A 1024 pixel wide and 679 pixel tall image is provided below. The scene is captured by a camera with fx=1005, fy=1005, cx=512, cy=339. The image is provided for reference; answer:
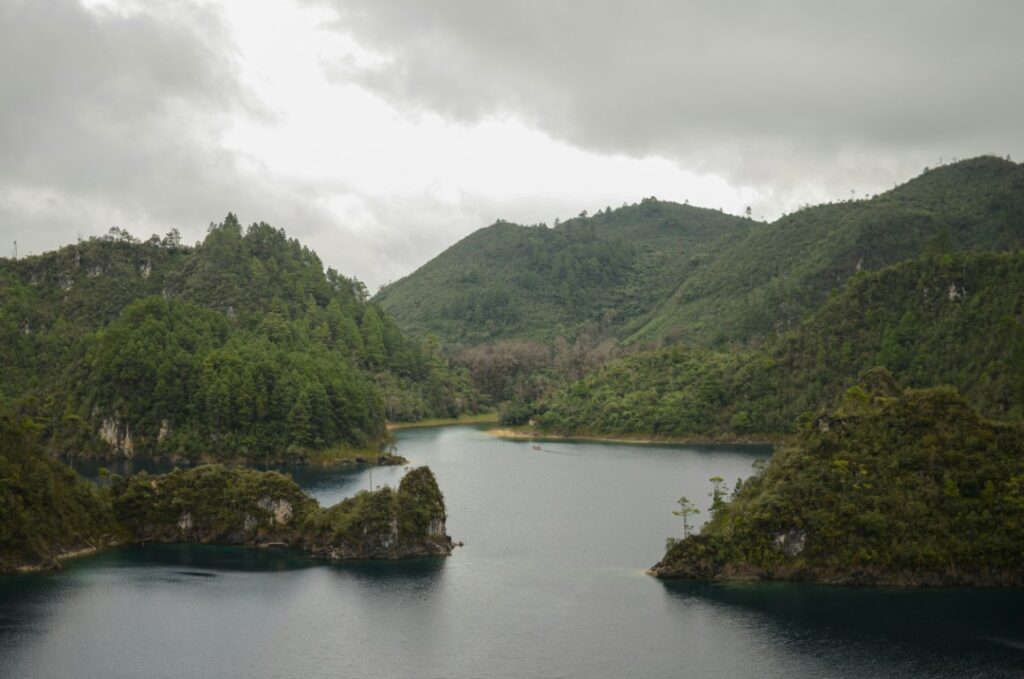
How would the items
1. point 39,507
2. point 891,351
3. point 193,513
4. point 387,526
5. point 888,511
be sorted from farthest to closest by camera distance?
point 891,351 < point 193,513 < point 387,526 < point 39,507 < point 888,511

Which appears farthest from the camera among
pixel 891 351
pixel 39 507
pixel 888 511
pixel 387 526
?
pixel 891 351

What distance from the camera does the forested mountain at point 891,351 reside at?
487 feet

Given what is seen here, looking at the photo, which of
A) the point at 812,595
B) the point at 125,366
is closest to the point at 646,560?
the point at 812,595

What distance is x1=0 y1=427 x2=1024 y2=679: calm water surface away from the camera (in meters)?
65.5

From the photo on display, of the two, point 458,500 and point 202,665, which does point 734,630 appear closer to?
point 202,665

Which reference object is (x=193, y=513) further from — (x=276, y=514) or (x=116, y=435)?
(x=116, y=435)

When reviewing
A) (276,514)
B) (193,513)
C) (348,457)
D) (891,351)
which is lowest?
(276,514)

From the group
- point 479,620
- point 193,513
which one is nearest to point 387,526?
point 479,620

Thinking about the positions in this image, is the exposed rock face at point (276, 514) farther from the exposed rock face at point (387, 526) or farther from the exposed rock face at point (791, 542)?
the exposed rock face at point (791, 542)

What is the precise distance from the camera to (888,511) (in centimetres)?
8019

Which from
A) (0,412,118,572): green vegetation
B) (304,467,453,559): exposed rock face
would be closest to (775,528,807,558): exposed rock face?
(304,467,453,559): exposed rock face

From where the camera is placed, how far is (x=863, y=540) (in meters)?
80.2

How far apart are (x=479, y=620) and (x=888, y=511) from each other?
33668 mm

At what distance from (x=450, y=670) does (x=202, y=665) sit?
16.4 meters
